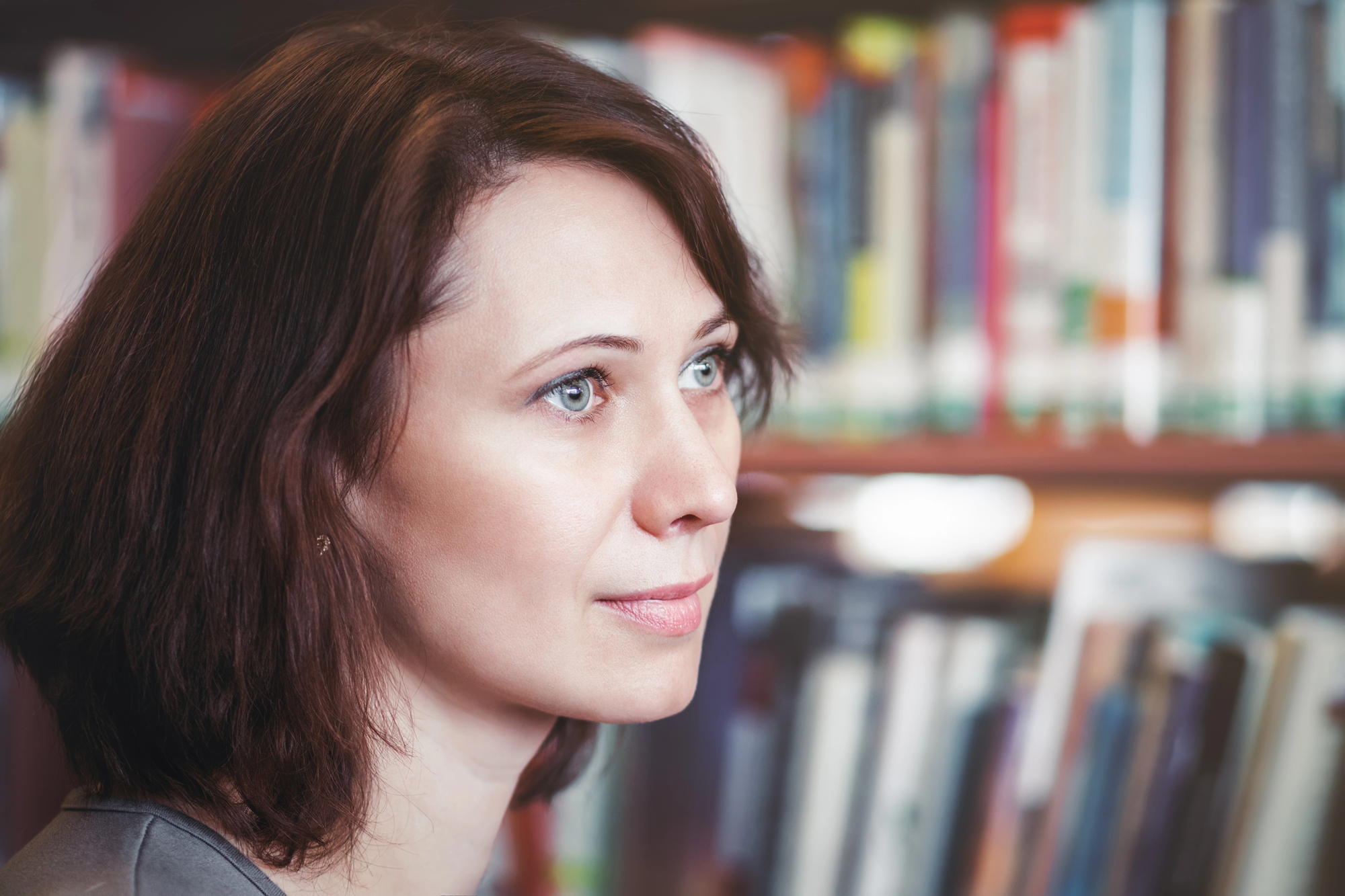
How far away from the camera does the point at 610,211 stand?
817mm

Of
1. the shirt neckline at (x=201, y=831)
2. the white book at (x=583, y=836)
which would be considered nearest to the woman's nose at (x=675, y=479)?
the shirt neckline at (x=201, y=831)

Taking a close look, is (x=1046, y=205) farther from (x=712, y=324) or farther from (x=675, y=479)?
(x=675, y=479)

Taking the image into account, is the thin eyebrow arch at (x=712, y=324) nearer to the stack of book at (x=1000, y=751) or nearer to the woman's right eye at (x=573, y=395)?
the woman's right eye at (x=573, y=395)

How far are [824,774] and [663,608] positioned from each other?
0.53 m

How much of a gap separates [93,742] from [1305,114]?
1112 millimetres

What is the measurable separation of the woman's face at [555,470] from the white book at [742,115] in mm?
456

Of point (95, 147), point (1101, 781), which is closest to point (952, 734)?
point (1101, 781)

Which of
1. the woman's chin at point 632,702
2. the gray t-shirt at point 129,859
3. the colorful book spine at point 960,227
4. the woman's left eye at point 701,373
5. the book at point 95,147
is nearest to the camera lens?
the gray t-shirt at point 129,859

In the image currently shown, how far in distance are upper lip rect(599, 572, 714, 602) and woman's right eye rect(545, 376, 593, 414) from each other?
0.13m

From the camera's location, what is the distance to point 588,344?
0.77m

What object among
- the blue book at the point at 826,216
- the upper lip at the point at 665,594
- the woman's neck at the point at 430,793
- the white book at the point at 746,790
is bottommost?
the white book at the point at 746,790

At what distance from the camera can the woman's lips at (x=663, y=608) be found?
0.81m

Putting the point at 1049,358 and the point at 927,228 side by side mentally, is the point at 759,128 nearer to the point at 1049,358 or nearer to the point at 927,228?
the point at 927,228

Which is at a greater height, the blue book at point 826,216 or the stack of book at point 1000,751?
the blue book at point 826,216
